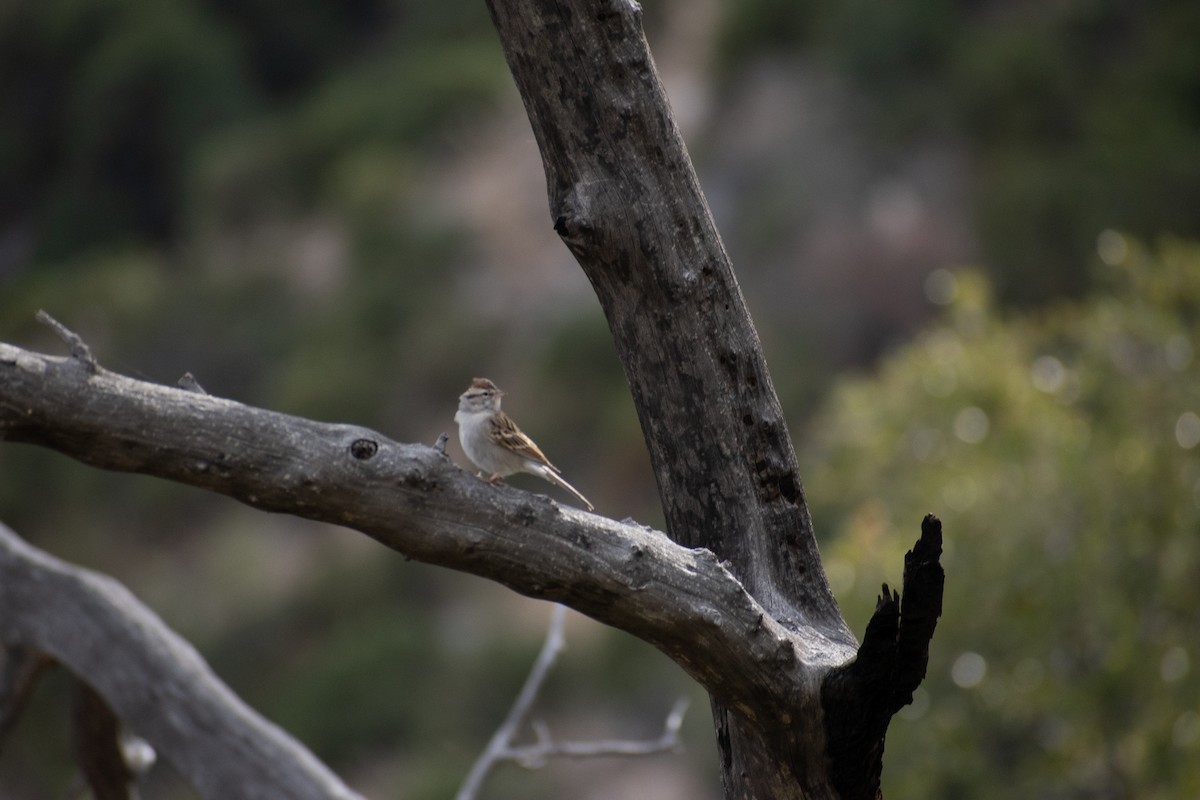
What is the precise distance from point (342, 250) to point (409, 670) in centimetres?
1096

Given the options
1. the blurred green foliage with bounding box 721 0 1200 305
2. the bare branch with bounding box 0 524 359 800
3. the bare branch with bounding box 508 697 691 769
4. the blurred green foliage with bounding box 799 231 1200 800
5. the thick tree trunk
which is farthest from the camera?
the blurred green foliage with bounding box 721 0 1200 305

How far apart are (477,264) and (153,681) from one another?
22.0 meters

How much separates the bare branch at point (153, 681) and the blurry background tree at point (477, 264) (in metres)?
7.44

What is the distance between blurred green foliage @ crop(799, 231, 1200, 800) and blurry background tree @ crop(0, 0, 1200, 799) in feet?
1.33

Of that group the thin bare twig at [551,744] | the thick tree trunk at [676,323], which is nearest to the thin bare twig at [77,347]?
the thick tree trunk at [676,323]

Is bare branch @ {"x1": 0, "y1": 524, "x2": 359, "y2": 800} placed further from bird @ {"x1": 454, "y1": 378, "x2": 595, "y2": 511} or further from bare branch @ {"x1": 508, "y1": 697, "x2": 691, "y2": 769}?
bird @ {"x1": 454, "y1": 378, "x2": 595, "y2": 511}

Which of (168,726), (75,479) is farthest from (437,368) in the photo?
(168,726)

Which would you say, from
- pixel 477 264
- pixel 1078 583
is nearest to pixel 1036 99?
pixel 477 264

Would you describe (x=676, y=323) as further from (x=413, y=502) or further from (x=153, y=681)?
(x=153, y=681)

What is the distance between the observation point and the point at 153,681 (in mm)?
5320

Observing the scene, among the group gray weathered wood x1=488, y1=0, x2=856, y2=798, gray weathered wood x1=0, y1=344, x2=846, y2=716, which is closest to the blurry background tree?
gray weathered wood x1=488, y1=0, x2=856, y2=798

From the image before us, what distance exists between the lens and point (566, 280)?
2581 centimetres

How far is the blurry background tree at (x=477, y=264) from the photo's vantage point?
17.1 m

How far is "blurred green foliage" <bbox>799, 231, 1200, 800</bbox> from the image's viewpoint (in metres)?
10.2
